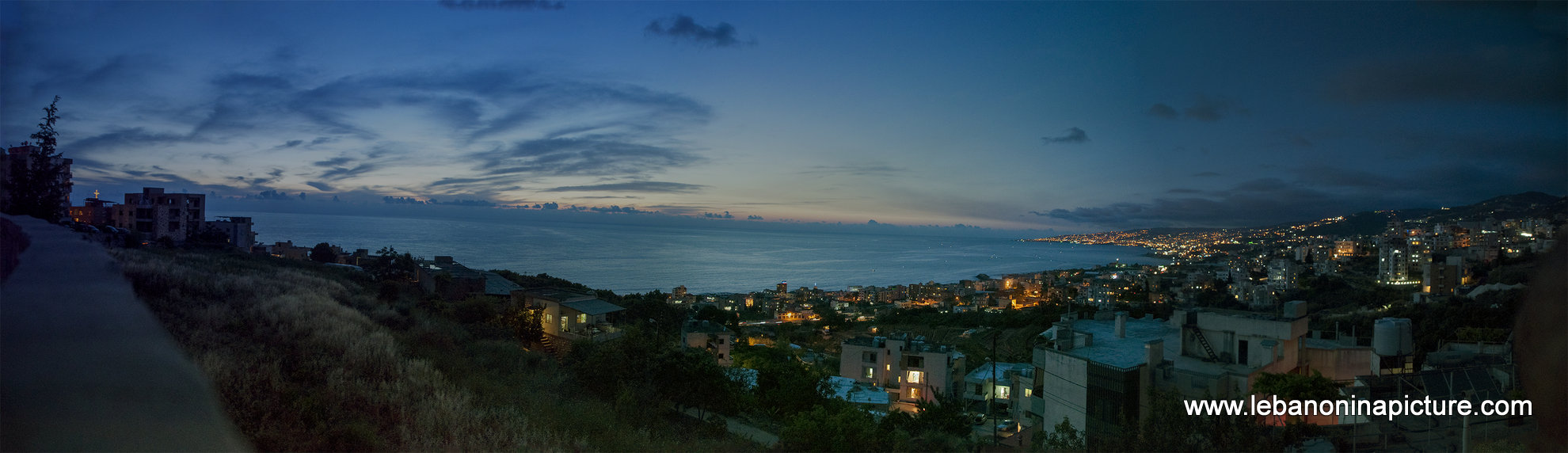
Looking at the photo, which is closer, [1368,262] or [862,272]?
[1368,262]

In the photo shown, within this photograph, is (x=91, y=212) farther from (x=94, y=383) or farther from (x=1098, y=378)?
(x=1098, y=378)

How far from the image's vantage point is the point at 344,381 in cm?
262

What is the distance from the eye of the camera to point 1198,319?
321 inches

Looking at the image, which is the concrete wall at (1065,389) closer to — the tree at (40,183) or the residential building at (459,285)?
the tree at (40,183)

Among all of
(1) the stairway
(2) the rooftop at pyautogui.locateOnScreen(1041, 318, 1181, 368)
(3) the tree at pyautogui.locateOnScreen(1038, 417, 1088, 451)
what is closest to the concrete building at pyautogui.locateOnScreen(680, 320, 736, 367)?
(2) the rooftop at pyautogui.locateOnScreen(1041, 318, 1181, 368)

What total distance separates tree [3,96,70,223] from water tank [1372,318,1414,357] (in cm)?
1553

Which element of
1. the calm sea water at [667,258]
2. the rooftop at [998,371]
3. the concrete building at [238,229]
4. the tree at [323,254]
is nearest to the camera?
the rooftop at [998,371]

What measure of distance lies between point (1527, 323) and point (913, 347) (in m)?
12.1

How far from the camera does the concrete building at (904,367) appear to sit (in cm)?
1340

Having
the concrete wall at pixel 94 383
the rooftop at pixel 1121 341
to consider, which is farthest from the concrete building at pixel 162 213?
the rooftop at pixel 1121 341

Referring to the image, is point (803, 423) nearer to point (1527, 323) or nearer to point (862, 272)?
point (1527, 323)

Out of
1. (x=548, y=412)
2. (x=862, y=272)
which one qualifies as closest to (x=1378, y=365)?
(x=548, y=412)

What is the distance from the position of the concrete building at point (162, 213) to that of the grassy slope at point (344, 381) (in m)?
17.4

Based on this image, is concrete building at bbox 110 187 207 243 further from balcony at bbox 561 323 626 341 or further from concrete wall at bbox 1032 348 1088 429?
concrete wall at bbox 1032 348 1088 429
